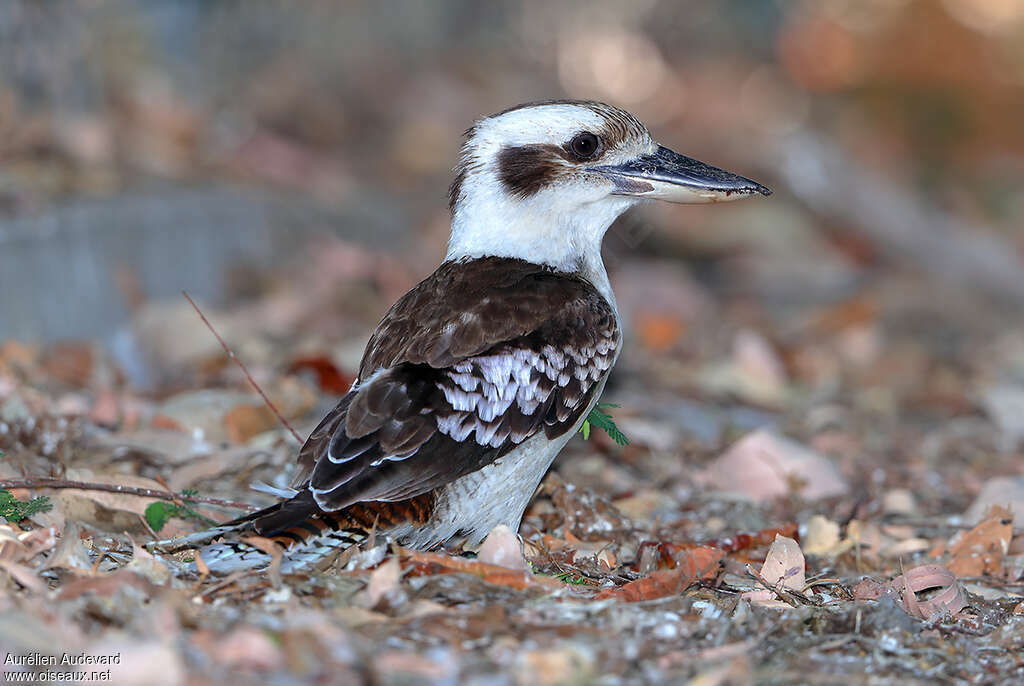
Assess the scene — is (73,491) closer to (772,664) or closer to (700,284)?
(772,664)

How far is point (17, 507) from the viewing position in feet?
11.5

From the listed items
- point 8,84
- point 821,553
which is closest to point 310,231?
point 8,84

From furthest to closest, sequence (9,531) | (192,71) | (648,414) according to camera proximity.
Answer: (192,71)
(648,414)
(9,531)

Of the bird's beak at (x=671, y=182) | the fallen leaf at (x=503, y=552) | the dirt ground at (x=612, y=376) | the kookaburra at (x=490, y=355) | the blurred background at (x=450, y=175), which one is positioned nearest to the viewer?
the dirt ground at (x=612, y=376)

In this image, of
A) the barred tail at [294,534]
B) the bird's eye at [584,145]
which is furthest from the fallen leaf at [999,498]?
the barred tail at [294,534]

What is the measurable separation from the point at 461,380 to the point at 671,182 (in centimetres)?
108

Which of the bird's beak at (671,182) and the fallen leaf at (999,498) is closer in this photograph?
the bird's beak at (671,182)

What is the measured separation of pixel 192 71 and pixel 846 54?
695cm

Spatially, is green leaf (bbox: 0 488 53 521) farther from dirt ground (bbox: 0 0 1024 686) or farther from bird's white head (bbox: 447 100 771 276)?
bird's white head (bbox: 447 100 771 276)

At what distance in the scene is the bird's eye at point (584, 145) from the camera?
13.6 feet

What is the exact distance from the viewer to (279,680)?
2.46 metres

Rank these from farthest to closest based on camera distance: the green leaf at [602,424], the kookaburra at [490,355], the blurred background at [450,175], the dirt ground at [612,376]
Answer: the blurred background at [450,175]
the green leaf at [602,424]
the kookaburra at [490,355]
the dirt ground at [612,376]

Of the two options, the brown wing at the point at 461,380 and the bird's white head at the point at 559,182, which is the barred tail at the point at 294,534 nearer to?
the brown wing at the point at 461,380

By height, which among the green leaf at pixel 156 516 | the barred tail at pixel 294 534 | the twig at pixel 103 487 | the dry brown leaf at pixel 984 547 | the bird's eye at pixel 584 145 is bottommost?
the dry brown leaf at pixel 984 547
